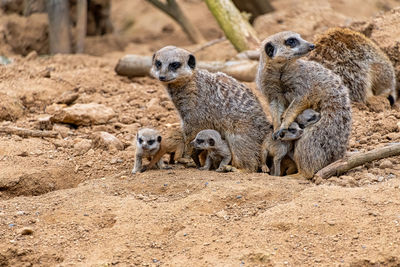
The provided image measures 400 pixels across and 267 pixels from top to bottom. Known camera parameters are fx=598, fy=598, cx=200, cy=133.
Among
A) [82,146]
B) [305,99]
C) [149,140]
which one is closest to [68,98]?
[82,146]

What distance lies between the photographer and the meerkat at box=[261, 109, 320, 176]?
460cm

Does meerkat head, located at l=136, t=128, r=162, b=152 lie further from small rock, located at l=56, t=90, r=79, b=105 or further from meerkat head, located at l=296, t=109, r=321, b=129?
small rock, located at l=56, t=90, r=79, b=105

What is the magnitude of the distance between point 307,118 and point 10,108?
3.09 meters

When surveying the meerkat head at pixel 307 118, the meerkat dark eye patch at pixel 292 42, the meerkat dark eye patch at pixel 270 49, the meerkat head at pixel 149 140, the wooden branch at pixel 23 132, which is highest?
the meerkat dark eye patch at pixel 292 42

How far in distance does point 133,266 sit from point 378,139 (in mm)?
2601

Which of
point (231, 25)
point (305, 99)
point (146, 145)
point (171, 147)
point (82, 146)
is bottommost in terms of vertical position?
point (82, 146)

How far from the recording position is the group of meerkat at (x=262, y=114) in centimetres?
457

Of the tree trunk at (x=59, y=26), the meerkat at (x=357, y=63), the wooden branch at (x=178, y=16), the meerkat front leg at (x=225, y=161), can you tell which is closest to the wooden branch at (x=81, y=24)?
the tree trunk at (x=59, y=26)

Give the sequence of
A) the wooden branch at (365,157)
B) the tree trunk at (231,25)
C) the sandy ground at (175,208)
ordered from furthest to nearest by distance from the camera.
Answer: the tree trunk at (231,25)
the wooden branch at (365,157)
the sandy ground at (175,208)

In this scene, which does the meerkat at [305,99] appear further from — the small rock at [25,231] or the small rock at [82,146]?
the small rock at [25,231]

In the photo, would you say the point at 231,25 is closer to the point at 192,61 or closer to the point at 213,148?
the point at 192,61

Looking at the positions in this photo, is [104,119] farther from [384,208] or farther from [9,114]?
[384,208]

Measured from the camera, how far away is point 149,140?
479 centimetres

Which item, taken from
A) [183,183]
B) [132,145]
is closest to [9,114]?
[132,145]
